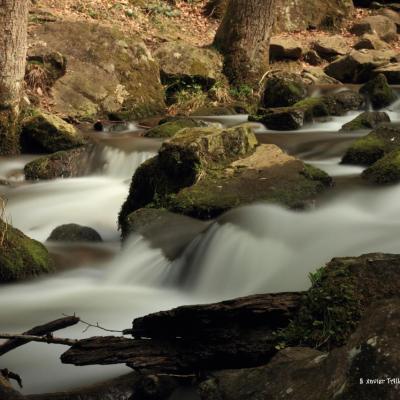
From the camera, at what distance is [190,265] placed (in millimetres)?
5336

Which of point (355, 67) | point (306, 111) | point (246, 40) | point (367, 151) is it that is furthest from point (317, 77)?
point (367, 151)

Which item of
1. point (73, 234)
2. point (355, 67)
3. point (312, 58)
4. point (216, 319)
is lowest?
point (73, 234)

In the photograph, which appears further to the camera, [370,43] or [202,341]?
[370,43]

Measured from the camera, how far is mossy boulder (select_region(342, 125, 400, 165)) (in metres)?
7.85

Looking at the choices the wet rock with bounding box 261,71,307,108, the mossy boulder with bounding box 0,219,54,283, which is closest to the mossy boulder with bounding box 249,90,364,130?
the wet rock with bounding box 261,71,307,108

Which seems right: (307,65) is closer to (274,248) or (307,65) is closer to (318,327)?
(274,248)

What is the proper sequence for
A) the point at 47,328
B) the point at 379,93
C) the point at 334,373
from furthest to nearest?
1. the point at 379,93
2. the point at 47,328
3. the point at 334,373

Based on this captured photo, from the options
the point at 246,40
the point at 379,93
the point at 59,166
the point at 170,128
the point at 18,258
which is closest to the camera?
the point at 18,258

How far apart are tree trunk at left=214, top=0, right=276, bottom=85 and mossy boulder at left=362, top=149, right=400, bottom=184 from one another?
23.7 feet

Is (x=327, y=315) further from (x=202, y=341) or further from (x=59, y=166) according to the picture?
(x=59, y=166)

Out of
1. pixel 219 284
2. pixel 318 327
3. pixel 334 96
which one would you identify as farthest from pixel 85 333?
pixel 334 96

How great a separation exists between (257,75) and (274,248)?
9468mm

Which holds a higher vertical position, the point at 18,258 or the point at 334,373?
the point at 334,373

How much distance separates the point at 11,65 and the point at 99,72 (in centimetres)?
304
